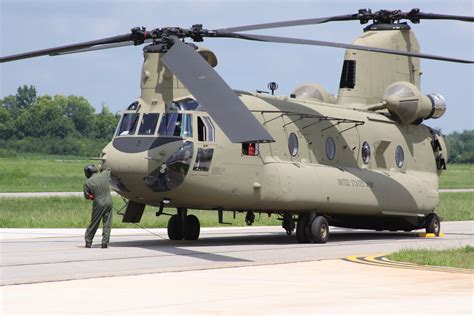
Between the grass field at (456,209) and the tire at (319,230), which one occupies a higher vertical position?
the tire at (319,230)

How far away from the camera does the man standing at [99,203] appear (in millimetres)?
21453

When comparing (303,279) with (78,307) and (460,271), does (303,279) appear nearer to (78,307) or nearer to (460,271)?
(460,271)

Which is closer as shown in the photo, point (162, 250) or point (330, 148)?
point (162, 250)

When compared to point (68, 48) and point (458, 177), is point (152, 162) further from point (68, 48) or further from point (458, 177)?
point (458, 177)

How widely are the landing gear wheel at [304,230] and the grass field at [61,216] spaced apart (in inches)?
294

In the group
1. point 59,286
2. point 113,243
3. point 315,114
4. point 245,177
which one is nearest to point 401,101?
point 315,114

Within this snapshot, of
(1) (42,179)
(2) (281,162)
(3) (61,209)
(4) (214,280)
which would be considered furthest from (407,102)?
(1) (42,179)

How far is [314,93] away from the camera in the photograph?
97.0 ft

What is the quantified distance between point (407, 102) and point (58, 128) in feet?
370

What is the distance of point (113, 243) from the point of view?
2345cm

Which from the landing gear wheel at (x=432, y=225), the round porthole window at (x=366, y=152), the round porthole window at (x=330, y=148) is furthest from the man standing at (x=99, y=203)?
the landing gear wheel at (x=432, y=225)

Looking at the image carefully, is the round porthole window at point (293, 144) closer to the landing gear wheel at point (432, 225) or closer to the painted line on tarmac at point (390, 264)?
the painted line on tarmac at point (390, 264)

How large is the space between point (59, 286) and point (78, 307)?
2172 mm

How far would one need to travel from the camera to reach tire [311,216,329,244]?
80.3 feet
